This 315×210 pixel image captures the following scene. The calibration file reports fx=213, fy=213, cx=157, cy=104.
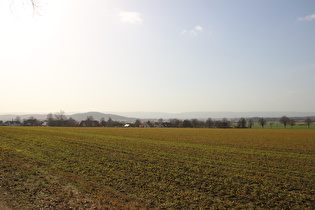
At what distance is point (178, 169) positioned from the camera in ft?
44.5

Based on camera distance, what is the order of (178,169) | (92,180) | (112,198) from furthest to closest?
1. (178,169)
2. (92,180)
3. (112,198)

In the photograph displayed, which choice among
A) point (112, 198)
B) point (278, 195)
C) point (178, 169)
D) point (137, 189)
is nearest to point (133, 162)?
point (178, 169)

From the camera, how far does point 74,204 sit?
25.8 feet

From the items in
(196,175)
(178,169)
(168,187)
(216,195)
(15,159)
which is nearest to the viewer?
(216,195)

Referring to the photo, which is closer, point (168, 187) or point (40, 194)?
point (40, 194)

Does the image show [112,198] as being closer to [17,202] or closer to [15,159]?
[17,202]

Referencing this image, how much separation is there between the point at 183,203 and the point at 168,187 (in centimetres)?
181

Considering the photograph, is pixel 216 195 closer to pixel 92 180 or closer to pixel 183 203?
pixel 183 203

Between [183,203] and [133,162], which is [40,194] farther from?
[133,162]

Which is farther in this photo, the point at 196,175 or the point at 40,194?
the point at 196,175

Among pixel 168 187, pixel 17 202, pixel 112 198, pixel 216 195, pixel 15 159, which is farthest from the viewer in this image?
pixel 15 159

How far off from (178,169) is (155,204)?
5.64 metres

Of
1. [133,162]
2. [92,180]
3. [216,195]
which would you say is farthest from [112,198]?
[133,162]

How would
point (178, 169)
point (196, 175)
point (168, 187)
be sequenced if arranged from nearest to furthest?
point (168, 187) < point (196, 175) < point (178, 169)
